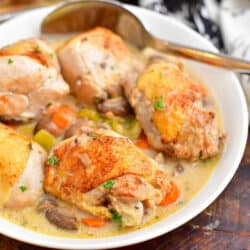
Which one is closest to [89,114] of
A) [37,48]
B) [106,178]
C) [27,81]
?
[27,81]

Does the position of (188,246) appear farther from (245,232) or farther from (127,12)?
(127,12)

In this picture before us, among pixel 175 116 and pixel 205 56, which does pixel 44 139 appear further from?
pixel 205 56

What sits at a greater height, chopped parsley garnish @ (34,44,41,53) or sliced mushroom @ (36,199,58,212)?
chopped parsley garnish @ (34,44,41,53)

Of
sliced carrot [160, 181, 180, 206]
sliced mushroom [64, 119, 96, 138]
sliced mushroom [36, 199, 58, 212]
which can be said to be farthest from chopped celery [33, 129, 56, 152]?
sliced carrot [160, 181, 180, 206]

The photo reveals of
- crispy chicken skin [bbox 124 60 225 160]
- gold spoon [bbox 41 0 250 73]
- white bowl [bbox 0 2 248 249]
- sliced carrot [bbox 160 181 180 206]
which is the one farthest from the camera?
gold spoon [bbox 41 0 250 73]

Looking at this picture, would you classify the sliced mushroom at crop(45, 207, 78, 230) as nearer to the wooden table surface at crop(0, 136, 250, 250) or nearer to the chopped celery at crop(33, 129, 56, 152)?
the wooden table surface at crop(0, 136, 250, 250)

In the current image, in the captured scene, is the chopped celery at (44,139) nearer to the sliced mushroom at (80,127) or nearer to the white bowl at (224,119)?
the sliced mushroom at (80,127)
